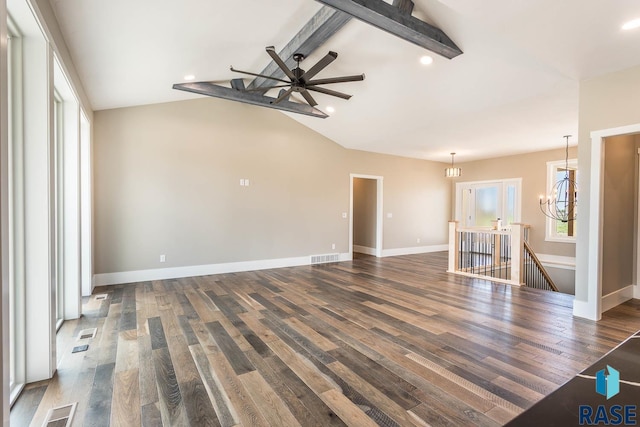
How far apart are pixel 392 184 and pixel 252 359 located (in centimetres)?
674

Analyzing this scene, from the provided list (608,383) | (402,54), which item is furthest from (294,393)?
(402,54)

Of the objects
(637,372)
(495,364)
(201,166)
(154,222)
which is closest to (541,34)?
(495,364)

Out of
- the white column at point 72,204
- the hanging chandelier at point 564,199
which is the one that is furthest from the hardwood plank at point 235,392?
the hanging chandelier at point 564,199

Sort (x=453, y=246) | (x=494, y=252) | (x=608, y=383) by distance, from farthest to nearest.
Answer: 1. (x=494, y=252)
2. (x=453, y=246)
3. (x=608, y=383)

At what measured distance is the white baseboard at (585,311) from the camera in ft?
11.3

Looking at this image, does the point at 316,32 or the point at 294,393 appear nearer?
the point at 294,393

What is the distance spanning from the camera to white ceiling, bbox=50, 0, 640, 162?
2674mm

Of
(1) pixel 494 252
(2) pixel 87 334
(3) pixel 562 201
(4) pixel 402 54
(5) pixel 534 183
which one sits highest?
(4) pixel 402 54

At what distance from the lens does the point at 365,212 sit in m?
8.95

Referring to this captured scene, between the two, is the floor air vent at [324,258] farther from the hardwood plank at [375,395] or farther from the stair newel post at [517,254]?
the hardwood plank at [375,395]

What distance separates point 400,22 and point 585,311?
3.86 metres

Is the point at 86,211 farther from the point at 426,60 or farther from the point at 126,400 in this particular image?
the point at 426,60

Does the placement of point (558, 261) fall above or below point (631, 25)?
below

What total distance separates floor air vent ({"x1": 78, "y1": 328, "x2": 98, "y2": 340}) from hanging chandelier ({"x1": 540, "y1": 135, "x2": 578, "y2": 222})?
9086 millimetres
